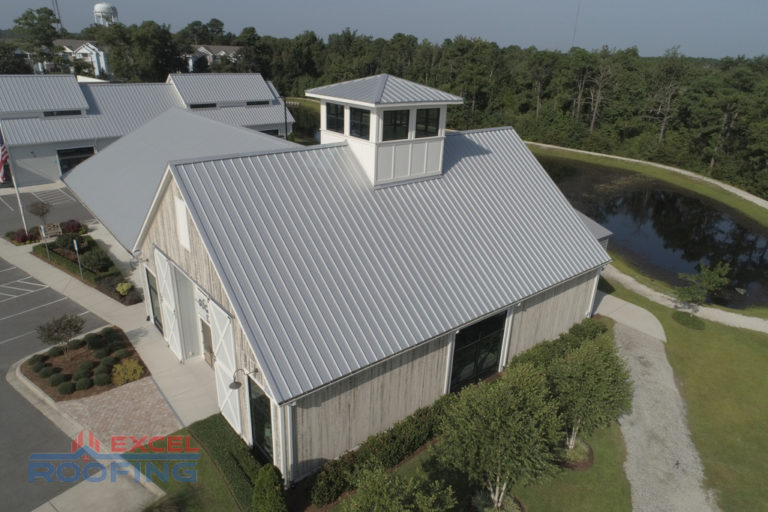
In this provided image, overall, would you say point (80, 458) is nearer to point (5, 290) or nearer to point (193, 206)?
point (193, 206)

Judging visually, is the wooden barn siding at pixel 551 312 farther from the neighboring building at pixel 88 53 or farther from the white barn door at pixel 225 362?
the neighboring building at pixel 88 53

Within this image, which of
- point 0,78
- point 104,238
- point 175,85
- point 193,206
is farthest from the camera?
point 175,85

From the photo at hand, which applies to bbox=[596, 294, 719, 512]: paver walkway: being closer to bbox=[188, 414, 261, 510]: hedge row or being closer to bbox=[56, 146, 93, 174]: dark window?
bbox=[188, 414, 261, 510]: hedge row

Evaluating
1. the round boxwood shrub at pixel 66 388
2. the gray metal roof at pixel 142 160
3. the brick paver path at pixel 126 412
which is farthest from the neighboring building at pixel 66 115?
the brick paver path at pixel 126 412

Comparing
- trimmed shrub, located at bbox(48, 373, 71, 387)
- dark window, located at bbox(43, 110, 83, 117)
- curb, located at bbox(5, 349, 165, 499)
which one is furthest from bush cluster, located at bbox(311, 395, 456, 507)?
dark window, located at bbox(43, 110, 83, 117)

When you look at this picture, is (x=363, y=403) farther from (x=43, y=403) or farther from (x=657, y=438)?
(x=43, y=403)

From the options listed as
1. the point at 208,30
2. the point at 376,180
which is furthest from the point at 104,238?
the point at 208,30

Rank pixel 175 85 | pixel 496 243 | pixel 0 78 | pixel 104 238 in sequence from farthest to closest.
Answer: pixel 175 85 < pixel 0 78 < pixel 104 238 < pixel 496 243
